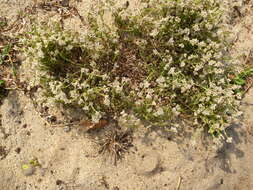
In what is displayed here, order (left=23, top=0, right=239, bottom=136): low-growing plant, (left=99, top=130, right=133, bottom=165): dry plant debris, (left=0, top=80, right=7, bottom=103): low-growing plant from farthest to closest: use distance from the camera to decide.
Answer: (left=0, top=80, right=7, bottom=103): low-growing plant → (left=99, top=130, right=133, bottom=165): dry plant debris → (left=23, top=0, right=239, bottom=136): low-growing plant

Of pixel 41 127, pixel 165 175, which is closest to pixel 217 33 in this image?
pixel 165 175

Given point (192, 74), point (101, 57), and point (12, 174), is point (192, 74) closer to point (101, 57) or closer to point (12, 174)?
point (101, 57)

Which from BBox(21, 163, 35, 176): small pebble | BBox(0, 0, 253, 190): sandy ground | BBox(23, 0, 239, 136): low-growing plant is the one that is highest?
BBox(23, 0, 239, 136): low-growing plant

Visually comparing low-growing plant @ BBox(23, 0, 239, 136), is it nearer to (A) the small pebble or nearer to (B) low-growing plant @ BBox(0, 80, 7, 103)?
(B) low-growing plant @ BBox(0, 80, 7, 103)

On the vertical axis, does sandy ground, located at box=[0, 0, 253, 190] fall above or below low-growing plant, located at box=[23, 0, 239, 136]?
below

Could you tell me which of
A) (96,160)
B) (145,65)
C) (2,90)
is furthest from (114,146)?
(2,90)

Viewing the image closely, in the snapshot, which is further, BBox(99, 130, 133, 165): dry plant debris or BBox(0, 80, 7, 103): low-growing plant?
BBox(0, 80, 7, 103): low-growing plant

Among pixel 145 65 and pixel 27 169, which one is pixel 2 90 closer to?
pixel 27 169

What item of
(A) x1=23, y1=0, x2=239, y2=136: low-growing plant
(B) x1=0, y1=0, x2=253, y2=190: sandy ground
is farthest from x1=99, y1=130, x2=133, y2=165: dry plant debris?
(A) x1=23, y1=0, x2=239, y2=136: low-growing plant
